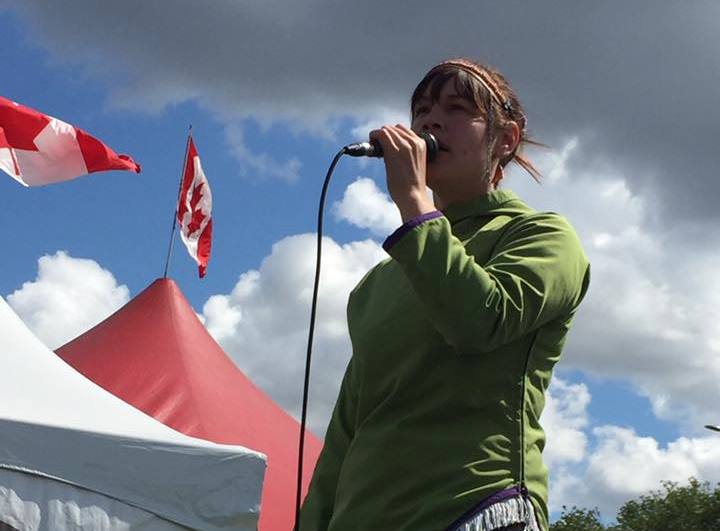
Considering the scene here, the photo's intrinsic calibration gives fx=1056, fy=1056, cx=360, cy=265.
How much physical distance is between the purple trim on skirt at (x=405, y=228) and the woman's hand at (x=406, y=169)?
15 millimetres

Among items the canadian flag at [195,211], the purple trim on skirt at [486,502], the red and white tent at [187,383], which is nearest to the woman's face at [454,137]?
the purple trim on skirt at [486,502]

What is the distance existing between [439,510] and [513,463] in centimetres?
11

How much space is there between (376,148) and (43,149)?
253 inches

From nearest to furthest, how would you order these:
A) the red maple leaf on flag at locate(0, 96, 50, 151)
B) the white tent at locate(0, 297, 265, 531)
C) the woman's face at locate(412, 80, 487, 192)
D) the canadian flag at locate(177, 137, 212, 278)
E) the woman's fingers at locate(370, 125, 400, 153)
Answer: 1. the woman's fingers at locate(370, 125, 400, 153)
2. the woman's face at locate(412, 80, 487, 192)
3. the white tent at locate(0, 297, 265, 531)
4. the red maple leaf on flag at locate(0, 96, 50, 151)
5. the canadian flag at locate(177, 137, 212, 278)

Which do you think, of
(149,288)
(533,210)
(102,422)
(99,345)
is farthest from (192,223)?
(533,210)

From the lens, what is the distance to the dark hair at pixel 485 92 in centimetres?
166

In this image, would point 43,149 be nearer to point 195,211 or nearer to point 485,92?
point 195,211

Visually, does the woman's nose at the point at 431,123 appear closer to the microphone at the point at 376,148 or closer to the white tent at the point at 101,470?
the microphone at the point at 376,148

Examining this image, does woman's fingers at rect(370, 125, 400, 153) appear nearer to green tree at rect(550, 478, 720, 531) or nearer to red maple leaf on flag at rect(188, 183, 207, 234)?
red maple leaf on flag at rect(188, 183, 207, 234)

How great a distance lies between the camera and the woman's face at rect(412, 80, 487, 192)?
62.5 inches

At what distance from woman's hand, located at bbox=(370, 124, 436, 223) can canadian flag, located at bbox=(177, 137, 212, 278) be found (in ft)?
29.9

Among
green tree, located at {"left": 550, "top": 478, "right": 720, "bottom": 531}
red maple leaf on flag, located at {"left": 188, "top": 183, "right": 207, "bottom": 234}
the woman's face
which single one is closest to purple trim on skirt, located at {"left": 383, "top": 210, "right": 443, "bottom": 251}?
the woman's face

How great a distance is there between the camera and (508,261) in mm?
1397

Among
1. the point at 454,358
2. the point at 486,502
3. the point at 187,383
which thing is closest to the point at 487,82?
the point at 454,358
